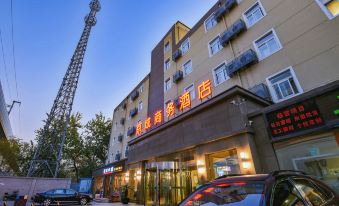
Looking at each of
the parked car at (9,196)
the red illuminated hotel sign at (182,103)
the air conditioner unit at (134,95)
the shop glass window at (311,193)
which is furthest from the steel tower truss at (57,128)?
the shop glass window at (311,193)

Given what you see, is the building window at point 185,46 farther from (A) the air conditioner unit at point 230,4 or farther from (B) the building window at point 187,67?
(A) the air conditioner unit at point 230,4

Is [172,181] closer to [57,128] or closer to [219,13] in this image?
[219,13]

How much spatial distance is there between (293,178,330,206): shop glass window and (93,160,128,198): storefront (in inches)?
699

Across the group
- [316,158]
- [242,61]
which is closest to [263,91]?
[242,61]

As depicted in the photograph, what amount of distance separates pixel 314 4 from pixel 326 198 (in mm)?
9836

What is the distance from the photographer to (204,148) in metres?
9.56

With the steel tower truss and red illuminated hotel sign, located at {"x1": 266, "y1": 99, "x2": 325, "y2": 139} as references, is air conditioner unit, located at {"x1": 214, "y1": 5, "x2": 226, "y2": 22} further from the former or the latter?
the steel tower truss

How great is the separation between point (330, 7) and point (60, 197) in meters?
20.2

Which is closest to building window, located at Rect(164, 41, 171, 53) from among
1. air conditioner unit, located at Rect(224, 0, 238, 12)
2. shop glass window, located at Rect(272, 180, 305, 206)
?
air conditioner unit, located at Rect(224, 0, 238, 12)

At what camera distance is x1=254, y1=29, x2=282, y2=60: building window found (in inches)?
400

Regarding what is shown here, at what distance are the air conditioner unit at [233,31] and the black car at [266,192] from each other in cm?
1109

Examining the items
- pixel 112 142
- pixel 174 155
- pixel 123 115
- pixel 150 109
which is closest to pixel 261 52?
pixel 174 155

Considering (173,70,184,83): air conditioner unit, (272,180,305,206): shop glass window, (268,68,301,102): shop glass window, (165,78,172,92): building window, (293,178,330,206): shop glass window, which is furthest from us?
(165,78,172,92): building window

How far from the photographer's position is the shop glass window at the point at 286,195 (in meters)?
2.03
